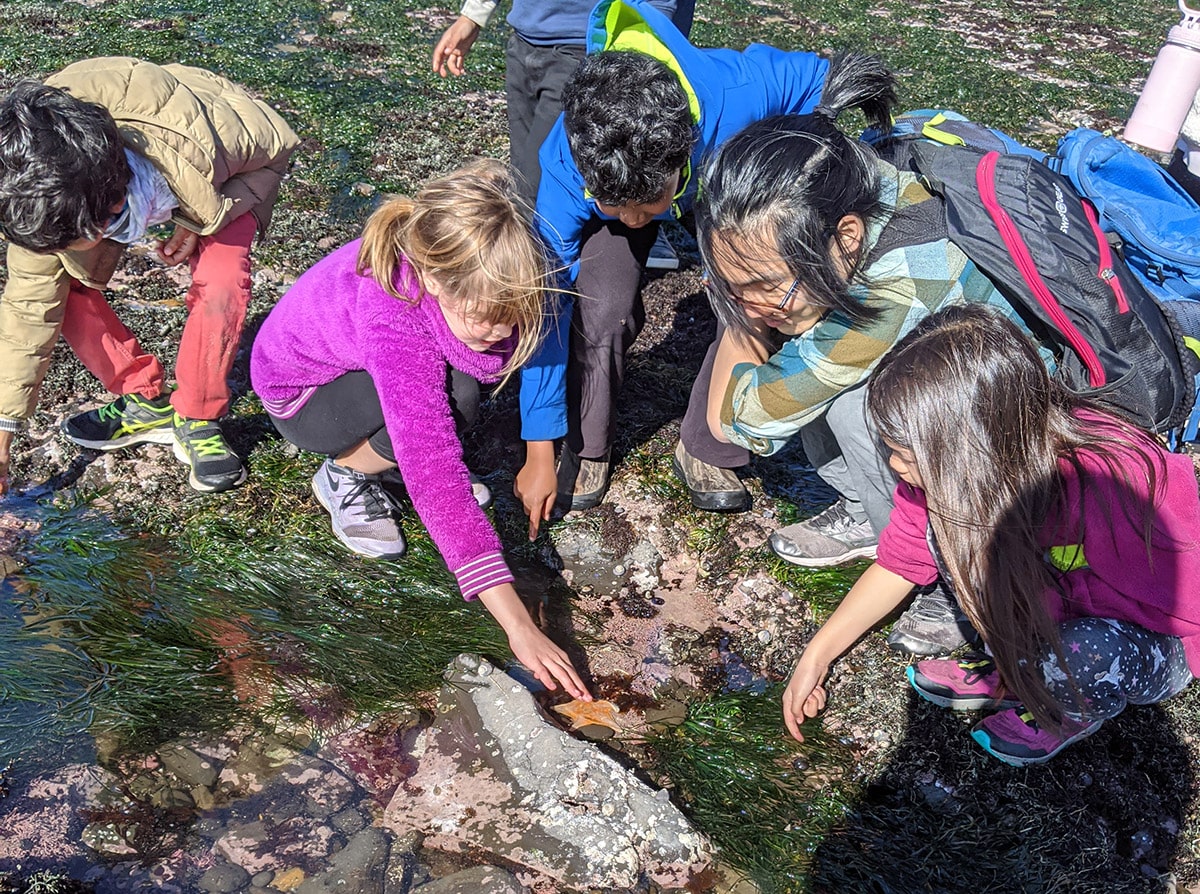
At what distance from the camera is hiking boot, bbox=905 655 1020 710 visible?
2744mm

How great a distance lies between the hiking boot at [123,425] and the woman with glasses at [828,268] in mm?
1980

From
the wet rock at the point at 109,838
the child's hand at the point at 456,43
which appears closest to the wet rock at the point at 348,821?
the wet rock at the point at 109,838

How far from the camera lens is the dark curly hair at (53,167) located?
2.50 metres

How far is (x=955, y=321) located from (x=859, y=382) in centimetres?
55

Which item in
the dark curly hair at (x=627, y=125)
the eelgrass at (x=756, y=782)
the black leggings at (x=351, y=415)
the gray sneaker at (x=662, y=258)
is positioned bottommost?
the eelgrass at (x=756, y=782)

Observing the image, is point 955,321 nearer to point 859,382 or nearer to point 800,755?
point 859,382

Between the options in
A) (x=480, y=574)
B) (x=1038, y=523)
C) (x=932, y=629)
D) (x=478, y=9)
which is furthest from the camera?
(x=478, y=9)

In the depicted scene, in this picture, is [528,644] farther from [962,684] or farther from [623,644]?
[962,684]

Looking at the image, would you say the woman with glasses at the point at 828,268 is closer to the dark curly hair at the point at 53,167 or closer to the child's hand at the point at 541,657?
the child's hand at the point at 541,657

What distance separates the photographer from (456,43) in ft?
13.4

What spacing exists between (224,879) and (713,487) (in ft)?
6.25

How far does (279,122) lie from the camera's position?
3.36 metres

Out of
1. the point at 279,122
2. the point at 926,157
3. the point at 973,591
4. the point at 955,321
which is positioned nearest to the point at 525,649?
the point at 973,591

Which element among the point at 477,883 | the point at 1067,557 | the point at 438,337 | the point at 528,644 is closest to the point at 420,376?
the point at 438,337
